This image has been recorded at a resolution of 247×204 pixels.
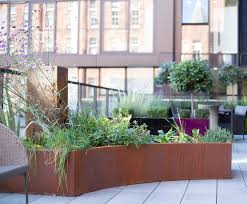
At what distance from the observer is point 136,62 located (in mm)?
22766

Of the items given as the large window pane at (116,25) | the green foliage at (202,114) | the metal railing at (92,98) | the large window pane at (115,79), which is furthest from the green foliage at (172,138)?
the large window pane at (116,25)

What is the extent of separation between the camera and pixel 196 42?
72.8 feet

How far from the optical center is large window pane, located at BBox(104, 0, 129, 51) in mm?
23359

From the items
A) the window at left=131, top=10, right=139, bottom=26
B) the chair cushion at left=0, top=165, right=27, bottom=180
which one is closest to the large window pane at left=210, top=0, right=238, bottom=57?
the window at left=131, top=10, right=139, bottom=26

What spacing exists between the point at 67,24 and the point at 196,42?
6.62m

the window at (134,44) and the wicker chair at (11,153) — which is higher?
the window at (134,44)

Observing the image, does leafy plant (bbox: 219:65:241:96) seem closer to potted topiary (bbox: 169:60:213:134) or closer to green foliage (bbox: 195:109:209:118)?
potted topiary (bbox: 169:60:213:134)

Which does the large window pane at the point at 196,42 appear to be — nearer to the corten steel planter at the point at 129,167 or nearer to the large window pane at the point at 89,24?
the large window pane at the point at 89,24

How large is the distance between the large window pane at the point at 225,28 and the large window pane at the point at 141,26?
116 inches

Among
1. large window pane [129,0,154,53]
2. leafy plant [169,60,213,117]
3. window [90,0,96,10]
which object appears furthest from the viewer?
window [90,0,96,10]

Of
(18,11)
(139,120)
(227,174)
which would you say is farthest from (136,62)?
(227,174)

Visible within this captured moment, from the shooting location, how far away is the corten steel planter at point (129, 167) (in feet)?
15.9

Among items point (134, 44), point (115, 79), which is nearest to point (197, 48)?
point (134, 44)

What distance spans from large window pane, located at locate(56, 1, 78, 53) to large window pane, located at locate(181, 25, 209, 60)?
5536 millimetres
